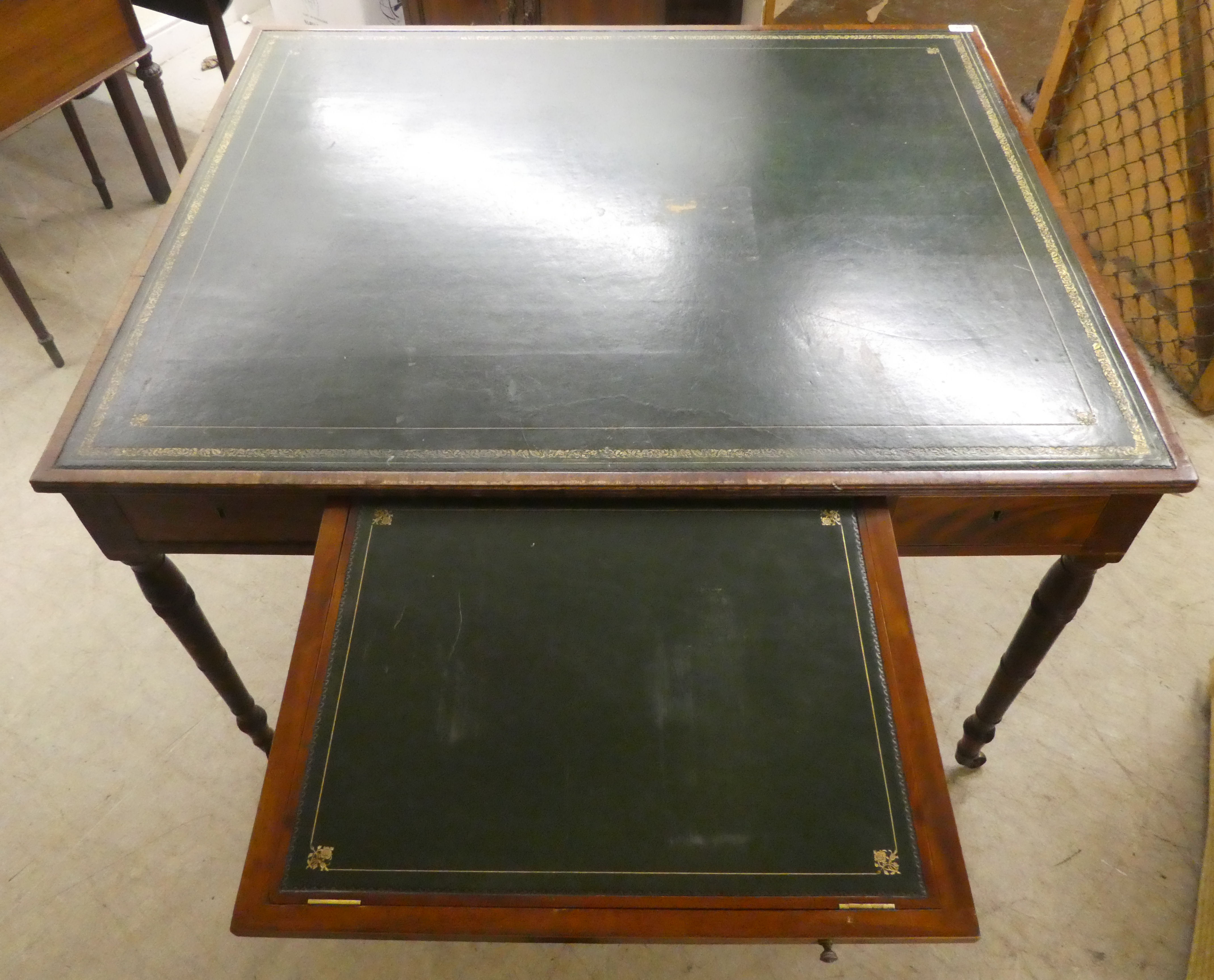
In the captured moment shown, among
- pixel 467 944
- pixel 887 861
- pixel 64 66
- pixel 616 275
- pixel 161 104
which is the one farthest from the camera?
pixel 161 104

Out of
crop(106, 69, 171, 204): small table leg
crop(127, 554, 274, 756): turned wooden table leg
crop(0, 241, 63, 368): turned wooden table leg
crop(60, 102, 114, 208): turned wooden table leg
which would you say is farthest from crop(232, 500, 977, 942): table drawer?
crop(60, 102, 114, 208): turned wooden table leg

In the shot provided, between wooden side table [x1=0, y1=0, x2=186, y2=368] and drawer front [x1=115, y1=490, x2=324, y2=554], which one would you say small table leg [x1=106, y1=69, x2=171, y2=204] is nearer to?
wooden side table [x1=0, y1=0, x2=186, y2=368]

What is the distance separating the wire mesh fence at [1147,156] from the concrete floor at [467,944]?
0.82 feet

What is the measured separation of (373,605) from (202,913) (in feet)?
3.29

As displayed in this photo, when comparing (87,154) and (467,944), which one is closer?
(467,944)

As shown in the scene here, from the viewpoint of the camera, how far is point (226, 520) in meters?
1.51

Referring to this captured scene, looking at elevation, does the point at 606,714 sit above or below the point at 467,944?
above

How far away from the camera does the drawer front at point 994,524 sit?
1.46 metres

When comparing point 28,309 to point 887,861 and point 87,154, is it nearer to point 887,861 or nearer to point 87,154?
point 87,154

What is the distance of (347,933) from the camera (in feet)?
3.66

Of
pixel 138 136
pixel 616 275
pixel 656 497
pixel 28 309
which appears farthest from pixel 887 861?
pixel 138 136

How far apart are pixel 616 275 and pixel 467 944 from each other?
1.31 m

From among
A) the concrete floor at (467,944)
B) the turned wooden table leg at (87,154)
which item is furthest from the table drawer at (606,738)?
the turned wooden table leg at (87,154)

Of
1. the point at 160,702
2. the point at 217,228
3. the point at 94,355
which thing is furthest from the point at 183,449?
the point at 160,702
